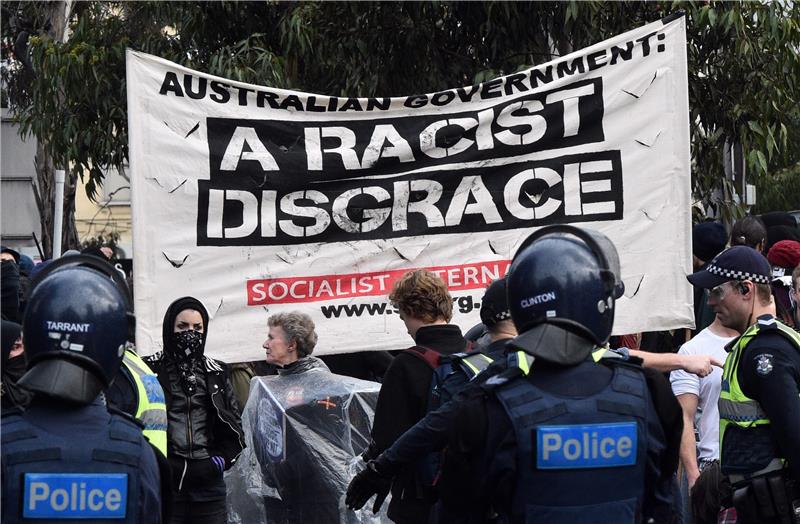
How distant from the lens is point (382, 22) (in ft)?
29.8

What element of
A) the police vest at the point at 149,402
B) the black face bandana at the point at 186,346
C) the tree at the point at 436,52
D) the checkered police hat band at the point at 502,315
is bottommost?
the police vest at the point at 149,402

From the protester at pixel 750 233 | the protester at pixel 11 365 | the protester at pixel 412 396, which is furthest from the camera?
the protester at pixel 750 233

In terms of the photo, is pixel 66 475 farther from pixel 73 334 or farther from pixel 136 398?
pixel 136 398

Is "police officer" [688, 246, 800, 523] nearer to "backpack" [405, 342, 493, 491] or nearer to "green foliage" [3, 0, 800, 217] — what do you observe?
"backpack" [405, 342, 493, 491]

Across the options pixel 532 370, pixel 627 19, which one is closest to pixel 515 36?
pixel 627 19

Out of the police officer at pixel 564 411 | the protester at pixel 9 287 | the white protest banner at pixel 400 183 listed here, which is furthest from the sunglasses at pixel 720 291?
the protester at pixel 9 287

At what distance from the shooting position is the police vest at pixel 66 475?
117 inches

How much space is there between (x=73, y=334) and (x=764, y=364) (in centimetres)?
259

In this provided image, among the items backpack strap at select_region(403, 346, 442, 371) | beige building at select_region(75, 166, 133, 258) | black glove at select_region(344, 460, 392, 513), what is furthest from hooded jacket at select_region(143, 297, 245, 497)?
beige building at select_region(75, 166, 133, 258)

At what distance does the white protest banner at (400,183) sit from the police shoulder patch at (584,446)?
321cm

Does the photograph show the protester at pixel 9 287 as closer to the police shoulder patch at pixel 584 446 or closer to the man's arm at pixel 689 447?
the man's arm at pixel 689 447

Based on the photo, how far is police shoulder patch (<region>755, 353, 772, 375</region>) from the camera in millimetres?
4520

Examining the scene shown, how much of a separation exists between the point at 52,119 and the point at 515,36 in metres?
3.93

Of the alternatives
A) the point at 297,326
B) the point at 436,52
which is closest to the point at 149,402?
the point at 297,326
